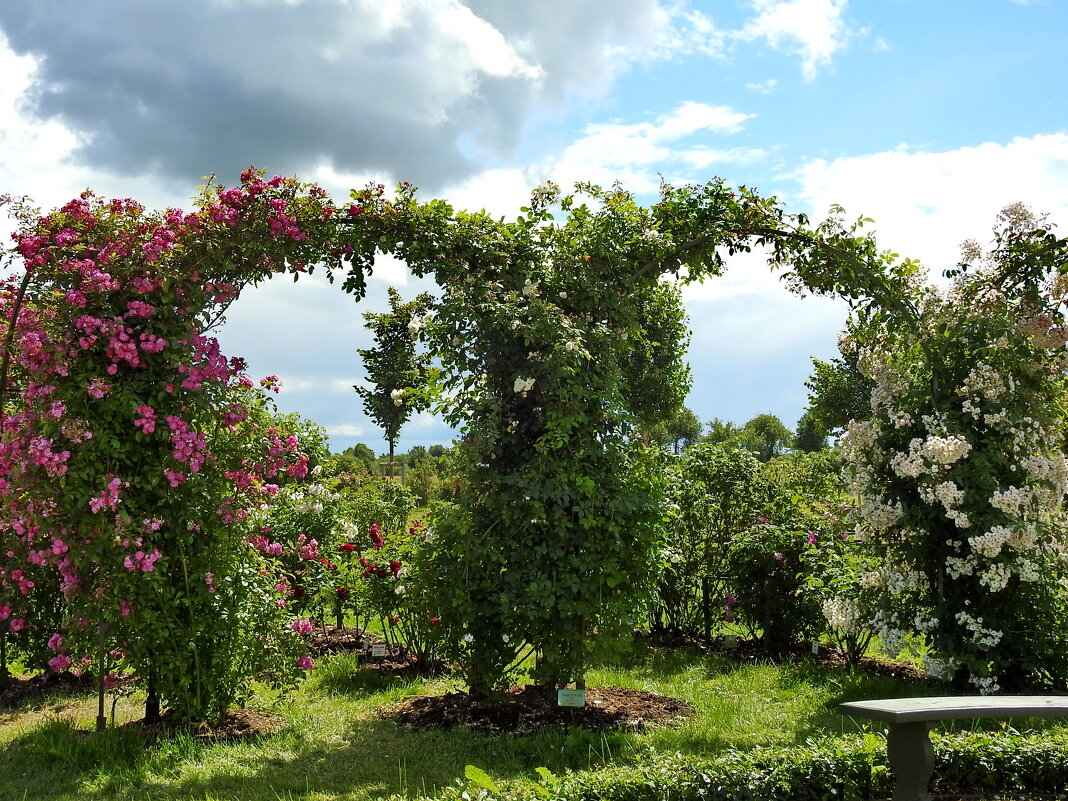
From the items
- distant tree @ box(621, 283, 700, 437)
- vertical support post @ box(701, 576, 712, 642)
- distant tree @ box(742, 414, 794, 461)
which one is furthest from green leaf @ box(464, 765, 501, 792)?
distant tree @ box(742, 414, 794, 461)

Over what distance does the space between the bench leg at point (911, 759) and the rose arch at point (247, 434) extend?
1938 millimetres

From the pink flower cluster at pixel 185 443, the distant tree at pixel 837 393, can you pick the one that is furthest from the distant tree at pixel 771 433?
the pink flower cluster at pixel 185 443

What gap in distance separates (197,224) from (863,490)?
494cm

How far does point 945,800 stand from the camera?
3668mm

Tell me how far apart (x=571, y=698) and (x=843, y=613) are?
7.28 ft

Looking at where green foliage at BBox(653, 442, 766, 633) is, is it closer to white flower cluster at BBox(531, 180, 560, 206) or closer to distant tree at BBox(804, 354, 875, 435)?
white flower cluster at BBox(531, 180, 560, 206)

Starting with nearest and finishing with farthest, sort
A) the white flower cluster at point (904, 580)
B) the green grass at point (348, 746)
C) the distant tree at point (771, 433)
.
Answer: the green grass at point (348, 746), the white flower cluster at point (904, 580), the distant tree at point (771, 433)

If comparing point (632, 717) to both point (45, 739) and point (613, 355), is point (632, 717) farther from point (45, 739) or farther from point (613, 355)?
point (45, 739)

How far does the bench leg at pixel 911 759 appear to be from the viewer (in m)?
3.41

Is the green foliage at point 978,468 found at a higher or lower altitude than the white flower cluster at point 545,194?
lower

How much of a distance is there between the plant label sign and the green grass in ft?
0.62

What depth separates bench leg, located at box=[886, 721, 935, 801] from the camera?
3410 mm

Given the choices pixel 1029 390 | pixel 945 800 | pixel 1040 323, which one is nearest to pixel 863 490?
pixel 1029 390

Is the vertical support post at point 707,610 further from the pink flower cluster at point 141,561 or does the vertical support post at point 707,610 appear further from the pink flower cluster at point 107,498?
the pink flower cluster at point 107,498
